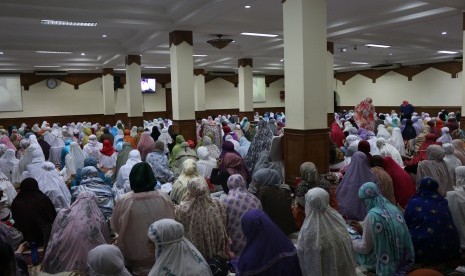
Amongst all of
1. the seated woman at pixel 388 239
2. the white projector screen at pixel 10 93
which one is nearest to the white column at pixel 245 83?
the white projector screen at pixel 10 93

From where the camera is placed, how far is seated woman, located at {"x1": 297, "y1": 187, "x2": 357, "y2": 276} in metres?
2.36

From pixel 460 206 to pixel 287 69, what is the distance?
107 inches

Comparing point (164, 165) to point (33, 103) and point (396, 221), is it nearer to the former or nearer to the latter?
point (396, 221)

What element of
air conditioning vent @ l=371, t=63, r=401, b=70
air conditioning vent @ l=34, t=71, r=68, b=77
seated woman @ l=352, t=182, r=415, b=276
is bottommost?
seated woman @ l=352, t=182, r=415, b=276

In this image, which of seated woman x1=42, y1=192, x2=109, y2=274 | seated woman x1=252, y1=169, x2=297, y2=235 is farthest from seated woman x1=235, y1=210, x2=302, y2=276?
seated woman x1=42, y1=192, x2=109, y2=274

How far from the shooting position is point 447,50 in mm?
12969

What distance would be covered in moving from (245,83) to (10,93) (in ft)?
29.1

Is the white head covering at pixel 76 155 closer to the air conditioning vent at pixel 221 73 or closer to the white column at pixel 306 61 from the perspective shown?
the white column at pixel 306 61

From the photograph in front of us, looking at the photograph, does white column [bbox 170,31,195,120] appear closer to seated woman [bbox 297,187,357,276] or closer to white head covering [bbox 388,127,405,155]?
white head covering [bbox 388,127,405,155]

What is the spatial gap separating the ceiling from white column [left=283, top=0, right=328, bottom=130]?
4.77 feet

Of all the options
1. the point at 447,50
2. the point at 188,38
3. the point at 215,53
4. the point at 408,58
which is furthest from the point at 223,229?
the point at 408,58

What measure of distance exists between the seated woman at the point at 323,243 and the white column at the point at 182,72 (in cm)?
602

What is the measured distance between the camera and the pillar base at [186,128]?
8.27 metres

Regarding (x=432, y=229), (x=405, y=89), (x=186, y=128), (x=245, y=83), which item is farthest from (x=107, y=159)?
(x=405, y=89)
